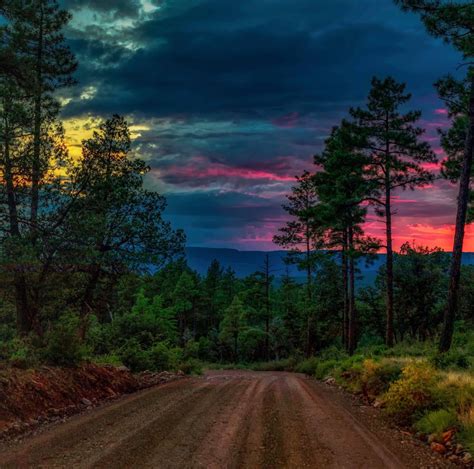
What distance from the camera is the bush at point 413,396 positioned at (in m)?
10.3

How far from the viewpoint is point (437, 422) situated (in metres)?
9.07

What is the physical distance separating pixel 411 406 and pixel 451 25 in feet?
41.6

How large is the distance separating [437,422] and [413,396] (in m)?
1.55

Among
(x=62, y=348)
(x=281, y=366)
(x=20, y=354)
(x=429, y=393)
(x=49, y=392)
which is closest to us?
(x=429, y=393)

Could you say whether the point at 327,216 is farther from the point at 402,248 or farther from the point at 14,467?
the point at 14,467

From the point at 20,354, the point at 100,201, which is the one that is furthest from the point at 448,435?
the point at 100,201

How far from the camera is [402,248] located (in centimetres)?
4116

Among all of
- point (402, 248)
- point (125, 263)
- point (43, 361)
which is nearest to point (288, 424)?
point (43, 361)

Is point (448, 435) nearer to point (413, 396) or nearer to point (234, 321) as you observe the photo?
point (413, 396)

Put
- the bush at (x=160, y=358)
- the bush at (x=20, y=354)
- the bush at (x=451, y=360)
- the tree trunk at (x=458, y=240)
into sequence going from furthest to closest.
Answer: the bush at (x=160, y=358) → the tree trunk at (x=458, y=240) → the bush at (x=451, y=360) → the bush at (x=20, y=354)

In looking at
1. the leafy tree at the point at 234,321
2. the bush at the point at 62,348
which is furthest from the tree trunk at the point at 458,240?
the leafy tree at the point at 234,321

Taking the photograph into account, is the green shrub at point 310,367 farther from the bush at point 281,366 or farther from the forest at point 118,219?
the bush at point 281,366

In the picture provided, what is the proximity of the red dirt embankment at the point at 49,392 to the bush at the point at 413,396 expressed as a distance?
759 centimetres

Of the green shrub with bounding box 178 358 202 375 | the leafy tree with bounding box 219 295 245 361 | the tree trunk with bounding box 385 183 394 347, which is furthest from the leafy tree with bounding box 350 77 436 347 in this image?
the leafy tree with bounding box 219 295 245 361
